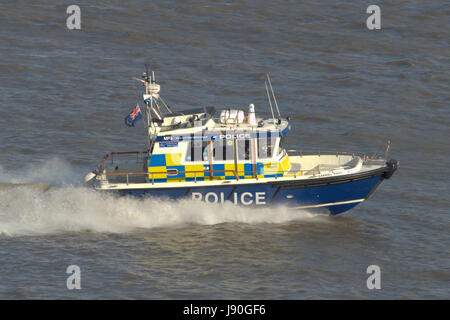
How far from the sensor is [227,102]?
37281mm

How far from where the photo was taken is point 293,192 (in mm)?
25031

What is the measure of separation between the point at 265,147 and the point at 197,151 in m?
2.20

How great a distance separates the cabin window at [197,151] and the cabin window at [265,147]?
5.65 ft

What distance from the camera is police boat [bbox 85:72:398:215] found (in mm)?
24812

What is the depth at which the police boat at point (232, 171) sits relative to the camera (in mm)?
24812

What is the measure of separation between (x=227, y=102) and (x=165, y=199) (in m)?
13.2

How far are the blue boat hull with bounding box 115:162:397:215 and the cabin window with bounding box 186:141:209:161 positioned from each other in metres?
1.00
